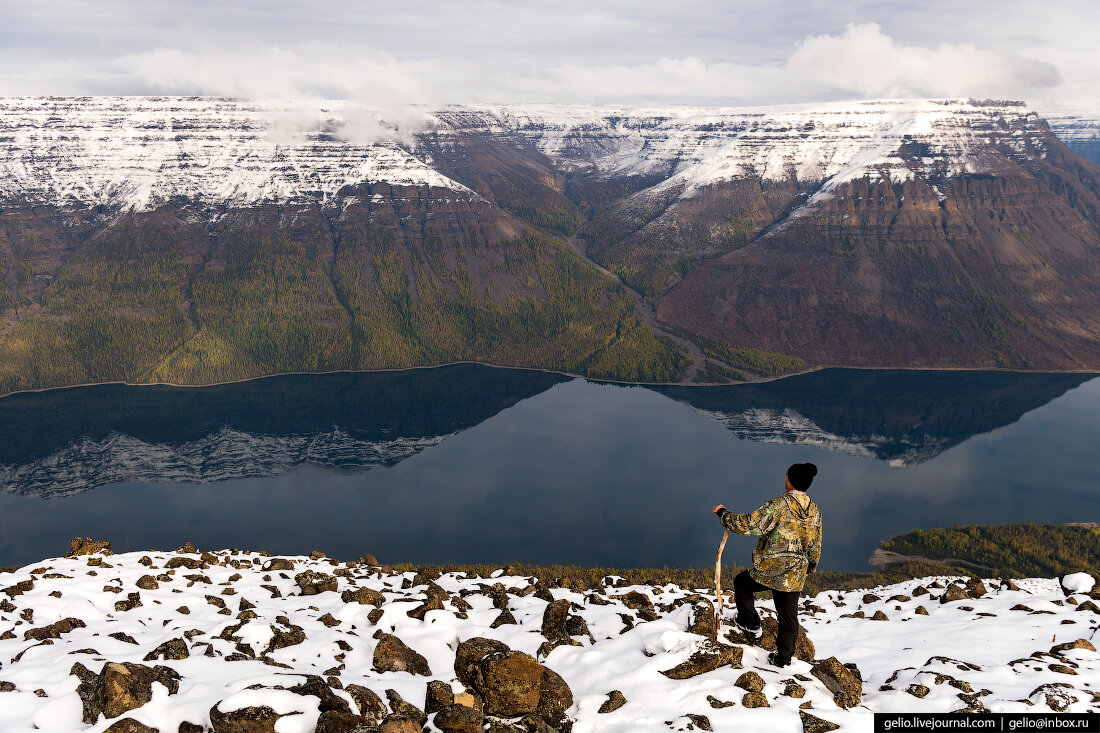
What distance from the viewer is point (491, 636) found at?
2603cm

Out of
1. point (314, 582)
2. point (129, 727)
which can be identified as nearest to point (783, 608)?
point (129, 727)

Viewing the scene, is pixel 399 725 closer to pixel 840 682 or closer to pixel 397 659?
pixel 397 659

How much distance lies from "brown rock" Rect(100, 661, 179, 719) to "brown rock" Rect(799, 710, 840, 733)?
17093mm

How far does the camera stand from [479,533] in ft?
485

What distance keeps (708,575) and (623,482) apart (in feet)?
202

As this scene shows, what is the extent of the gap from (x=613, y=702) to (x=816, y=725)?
515cm

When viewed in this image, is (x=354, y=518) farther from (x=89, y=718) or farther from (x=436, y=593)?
(x=89, y=718)

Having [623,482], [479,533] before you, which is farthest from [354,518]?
[623,482]

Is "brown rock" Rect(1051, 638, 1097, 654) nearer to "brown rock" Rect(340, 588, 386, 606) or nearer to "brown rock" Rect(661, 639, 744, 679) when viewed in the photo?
"brown rock" Rect(661, 639, 744, 679)

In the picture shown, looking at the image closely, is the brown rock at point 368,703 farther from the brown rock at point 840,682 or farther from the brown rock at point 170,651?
the brown rock at point 840,682

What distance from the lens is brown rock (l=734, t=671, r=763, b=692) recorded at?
17328 millimetres

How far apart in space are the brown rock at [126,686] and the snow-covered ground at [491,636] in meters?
0.28

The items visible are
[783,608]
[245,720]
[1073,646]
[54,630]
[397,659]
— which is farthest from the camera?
[54,630]

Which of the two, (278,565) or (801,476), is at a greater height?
(801,476)
